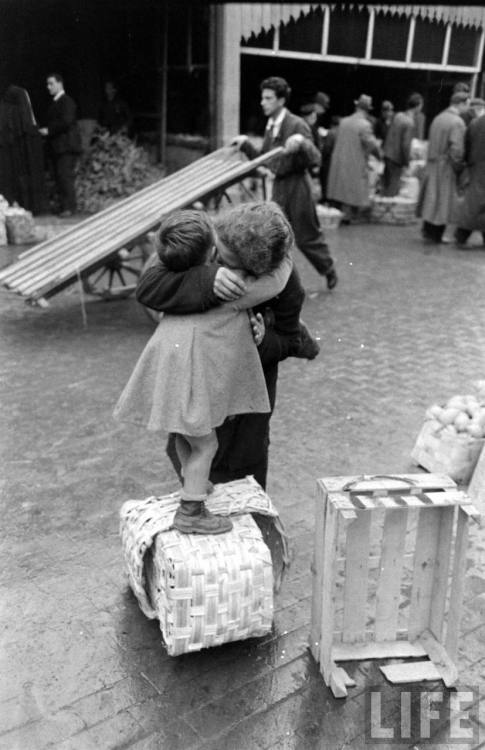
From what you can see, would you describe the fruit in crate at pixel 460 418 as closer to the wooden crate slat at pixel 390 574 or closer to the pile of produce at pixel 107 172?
the wooden crate slat at pixel 390 574

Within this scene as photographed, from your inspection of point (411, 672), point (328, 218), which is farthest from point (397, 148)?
point (411, 672)

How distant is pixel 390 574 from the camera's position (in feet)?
8.95

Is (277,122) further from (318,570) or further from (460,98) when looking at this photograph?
(318,570)

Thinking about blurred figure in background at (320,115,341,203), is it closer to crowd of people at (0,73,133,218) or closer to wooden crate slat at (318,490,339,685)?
crowd of people at (0,73,133,218)

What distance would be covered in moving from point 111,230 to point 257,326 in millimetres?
3983

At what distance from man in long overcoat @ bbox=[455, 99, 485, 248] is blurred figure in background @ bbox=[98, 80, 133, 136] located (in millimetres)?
5202

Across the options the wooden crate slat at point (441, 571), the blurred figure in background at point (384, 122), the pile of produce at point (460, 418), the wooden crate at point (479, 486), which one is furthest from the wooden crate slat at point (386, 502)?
the blurred figure in background at point (384, 122)

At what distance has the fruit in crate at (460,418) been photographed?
4.12m

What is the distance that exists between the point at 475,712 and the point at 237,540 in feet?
3.16

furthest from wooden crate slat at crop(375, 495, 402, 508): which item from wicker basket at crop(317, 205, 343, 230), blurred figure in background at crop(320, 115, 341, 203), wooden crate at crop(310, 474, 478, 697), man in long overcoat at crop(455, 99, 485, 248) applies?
blurred figure in background at crop(320, 115, 341, 203)

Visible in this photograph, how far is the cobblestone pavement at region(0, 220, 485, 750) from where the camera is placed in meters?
2.51

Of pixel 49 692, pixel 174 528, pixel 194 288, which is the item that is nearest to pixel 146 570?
pixel 174 528

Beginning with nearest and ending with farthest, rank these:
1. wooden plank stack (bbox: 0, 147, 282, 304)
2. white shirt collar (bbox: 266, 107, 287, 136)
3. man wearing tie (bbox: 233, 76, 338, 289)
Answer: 1. wooden plank stack (bbox: 0, 147, 282, 304)
2. man wearing tie (bbox: 233, 76, 338, 289)
3. white shirt collar (bbox: 266, 107, 287, 136)

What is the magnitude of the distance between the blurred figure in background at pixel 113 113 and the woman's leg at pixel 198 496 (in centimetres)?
1017
